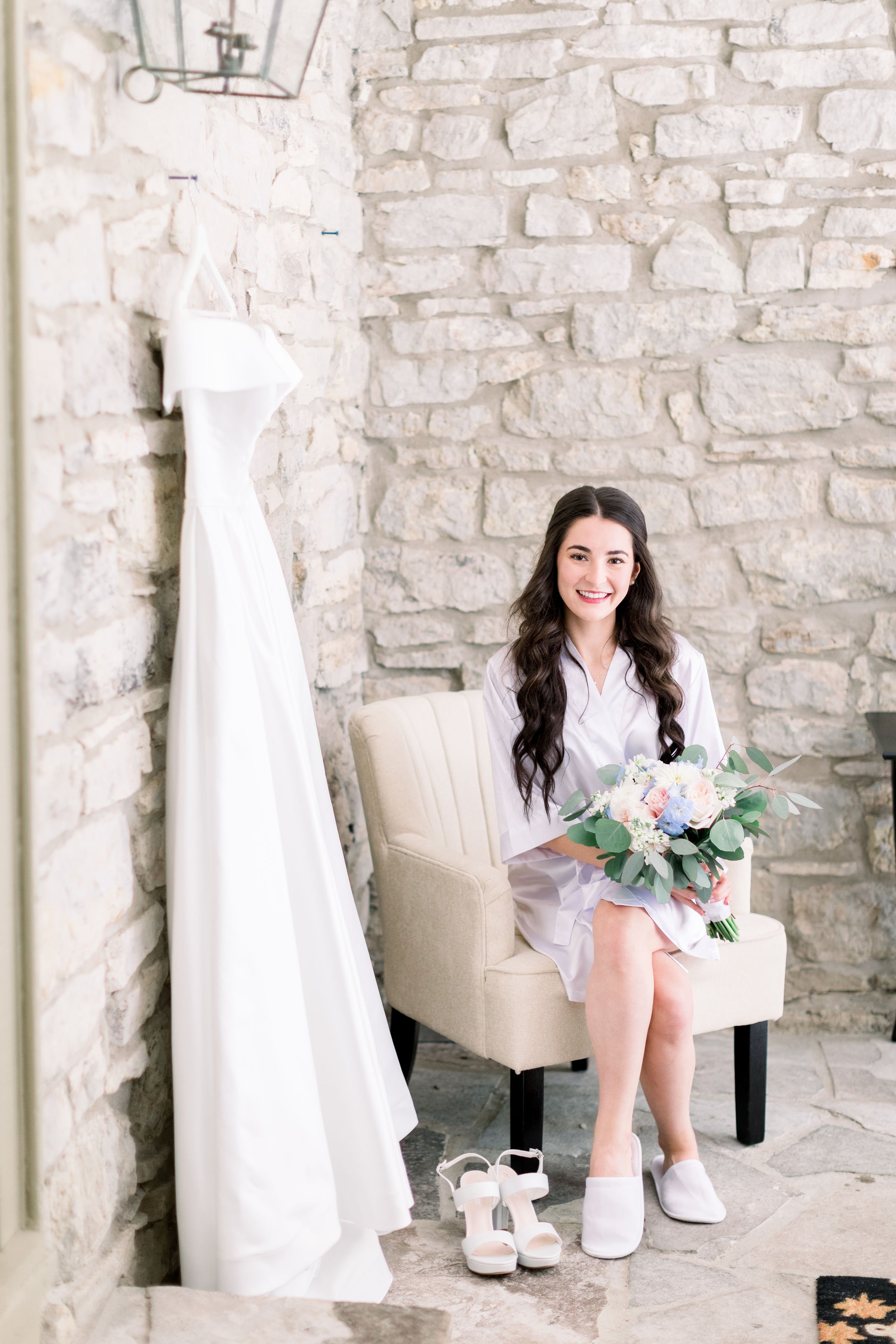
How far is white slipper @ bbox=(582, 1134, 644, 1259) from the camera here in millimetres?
2123

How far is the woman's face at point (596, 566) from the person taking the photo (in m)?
2.46

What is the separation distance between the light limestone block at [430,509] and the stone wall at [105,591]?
3.40 ft

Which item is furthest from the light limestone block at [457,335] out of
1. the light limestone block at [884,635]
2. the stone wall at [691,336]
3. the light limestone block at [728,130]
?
the light limestone block at [884,635]

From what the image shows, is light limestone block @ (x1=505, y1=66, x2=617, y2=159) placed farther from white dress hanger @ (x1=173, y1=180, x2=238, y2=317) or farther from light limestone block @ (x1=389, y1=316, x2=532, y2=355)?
white dress hanger @ (x1=173, y1=180, x2=238, y2=317)

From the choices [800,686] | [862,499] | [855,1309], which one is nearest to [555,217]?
[862,499]

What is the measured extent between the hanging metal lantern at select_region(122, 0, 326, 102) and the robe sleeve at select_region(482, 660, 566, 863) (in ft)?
4.03

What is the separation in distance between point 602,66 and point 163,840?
2350 mm

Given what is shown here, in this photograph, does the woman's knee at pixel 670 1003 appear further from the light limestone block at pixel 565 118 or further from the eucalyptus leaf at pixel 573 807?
the light limestone block at pixel 565 118

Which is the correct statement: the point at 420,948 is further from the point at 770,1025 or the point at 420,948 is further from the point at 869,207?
the point at 869,207

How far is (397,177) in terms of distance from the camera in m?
3.15

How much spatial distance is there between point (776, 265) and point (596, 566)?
3.85 ft

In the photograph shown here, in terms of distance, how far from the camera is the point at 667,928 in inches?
90.2

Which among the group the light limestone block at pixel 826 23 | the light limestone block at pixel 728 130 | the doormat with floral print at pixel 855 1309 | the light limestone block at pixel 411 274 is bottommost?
the doormat with floral print at pixel 855 1309

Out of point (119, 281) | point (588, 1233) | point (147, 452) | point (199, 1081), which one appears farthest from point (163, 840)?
A: point (588, 1233)
